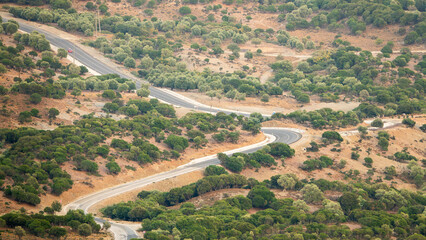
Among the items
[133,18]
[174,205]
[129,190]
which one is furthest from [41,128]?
[133,18]

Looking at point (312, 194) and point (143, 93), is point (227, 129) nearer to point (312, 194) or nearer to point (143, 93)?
point (143, 93)

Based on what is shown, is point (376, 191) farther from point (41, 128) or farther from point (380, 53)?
point (380, 53)

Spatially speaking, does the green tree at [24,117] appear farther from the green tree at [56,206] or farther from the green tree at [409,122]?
the green tree at [409,122]

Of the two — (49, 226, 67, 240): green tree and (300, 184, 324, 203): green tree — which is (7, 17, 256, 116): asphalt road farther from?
(49, 226, 67, 240): green tree

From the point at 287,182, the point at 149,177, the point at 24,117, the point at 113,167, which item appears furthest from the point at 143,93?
the point at 287,182

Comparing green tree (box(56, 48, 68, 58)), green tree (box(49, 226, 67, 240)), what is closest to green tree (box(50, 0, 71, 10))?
green tree (box(56, 48, 68, 58))

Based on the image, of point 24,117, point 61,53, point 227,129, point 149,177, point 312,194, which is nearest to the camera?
point 312,194

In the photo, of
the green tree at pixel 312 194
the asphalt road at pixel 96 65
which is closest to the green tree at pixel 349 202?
the green tree at pixel 312 194
